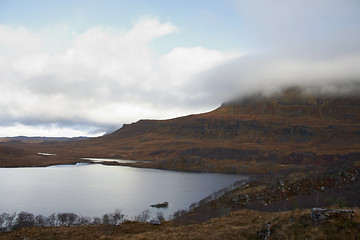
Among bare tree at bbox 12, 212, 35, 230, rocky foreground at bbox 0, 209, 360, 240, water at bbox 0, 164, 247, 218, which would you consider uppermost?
rocky foreground at bbox 0, 209, 360, 240

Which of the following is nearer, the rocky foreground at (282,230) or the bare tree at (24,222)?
the rocky foreground at (282,230)

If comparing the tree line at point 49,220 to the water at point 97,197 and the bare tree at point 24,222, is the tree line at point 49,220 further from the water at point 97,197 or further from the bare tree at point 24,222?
the water at point 97,197

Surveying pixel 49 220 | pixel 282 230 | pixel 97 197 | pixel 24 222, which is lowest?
pixel 97 197

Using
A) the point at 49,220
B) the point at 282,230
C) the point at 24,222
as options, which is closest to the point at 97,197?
the point at 49,220

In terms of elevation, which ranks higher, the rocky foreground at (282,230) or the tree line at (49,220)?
the rocky foreground at (282,230)

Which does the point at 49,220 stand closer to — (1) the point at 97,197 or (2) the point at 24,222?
(2) the point at 24,222

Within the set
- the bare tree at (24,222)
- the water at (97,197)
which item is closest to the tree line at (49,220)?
the bare tree at (24,222)

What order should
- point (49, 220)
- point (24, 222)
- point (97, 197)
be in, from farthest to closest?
1. point (97, 197)
2. point (49, 220)
3. point (24, 222)

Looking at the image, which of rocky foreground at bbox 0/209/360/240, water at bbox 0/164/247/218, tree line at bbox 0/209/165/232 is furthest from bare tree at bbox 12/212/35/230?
rocky foreground at bbox 0/209/360/240

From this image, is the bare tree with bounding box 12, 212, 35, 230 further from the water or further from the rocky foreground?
the rocky foreground

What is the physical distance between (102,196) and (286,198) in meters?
56.0

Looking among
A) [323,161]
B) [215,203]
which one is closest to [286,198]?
[215,203]

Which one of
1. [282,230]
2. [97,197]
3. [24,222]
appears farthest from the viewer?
[97,197]

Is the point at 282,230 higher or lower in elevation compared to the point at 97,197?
higher
